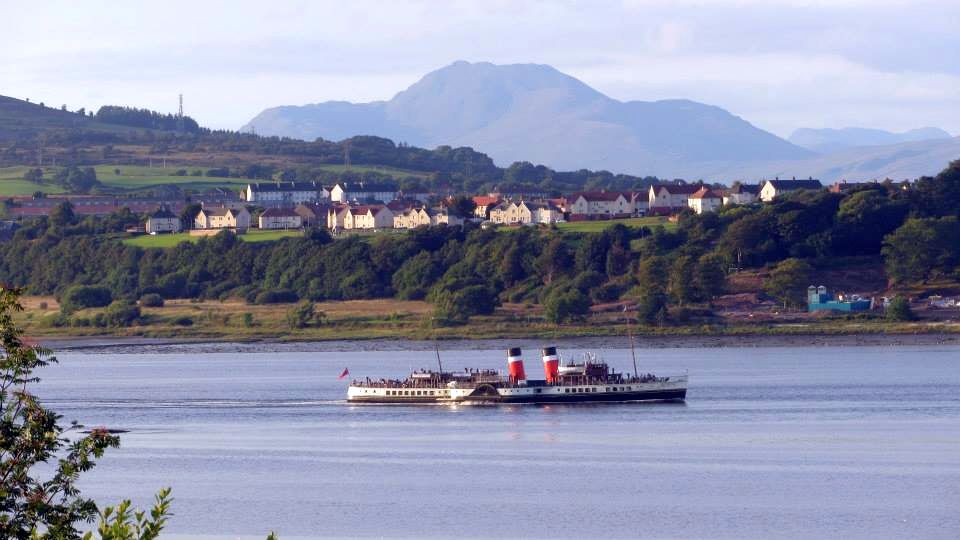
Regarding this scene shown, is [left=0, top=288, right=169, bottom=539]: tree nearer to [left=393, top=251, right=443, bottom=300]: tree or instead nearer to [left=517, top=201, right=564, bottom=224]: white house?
[left=393, top=251, right=443, bottom=300]: tree

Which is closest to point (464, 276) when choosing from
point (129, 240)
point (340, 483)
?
point (129, 240)

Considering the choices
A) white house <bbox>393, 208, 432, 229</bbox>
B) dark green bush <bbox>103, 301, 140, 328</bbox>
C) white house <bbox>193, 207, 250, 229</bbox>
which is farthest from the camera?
white house <bbox>193, 207, 250, 229</bbox>

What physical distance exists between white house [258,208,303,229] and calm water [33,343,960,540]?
268 ft

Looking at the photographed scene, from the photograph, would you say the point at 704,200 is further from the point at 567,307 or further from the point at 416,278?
the point at 567,307

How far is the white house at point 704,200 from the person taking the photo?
164 meters

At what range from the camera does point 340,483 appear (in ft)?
171

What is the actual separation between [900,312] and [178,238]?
248 ft

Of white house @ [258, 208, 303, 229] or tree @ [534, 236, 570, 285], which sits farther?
white house @ [258, 208, 303, 229]

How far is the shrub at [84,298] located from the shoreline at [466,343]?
11043 mm

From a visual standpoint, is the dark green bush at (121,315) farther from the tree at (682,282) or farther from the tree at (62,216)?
the tree at (682,282)

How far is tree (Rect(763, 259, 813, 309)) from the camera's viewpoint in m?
115

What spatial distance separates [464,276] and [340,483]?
3053 inches

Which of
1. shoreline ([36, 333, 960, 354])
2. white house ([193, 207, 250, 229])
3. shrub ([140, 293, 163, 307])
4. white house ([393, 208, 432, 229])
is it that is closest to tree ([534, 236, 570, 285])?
shoreline ([36, 333, 960, 354])

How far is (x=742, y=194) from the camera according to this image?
169m
